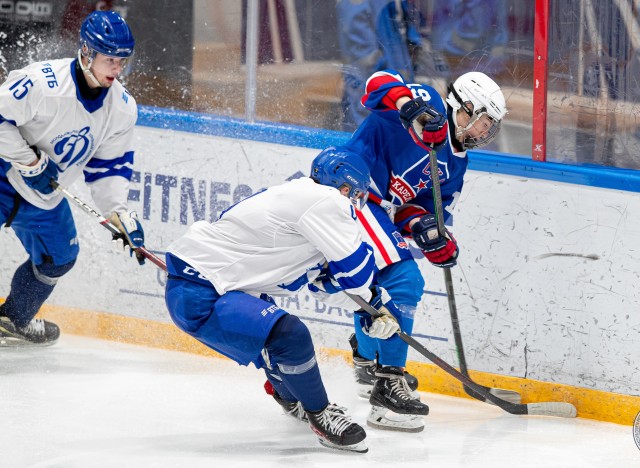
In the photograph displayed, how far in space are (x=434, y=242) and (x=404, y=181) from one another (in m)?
0.24

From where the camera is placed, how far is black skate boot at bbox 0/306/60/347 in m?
4.90

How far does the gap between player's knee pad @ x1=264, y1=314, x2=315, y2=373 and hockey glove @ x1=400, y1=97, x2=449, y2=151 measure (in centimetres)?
74

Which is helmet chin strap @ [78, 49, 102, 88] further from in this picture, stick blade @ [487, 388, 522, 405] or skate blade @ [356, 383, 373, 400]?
stick blade @ [487, 388, 522, 405]

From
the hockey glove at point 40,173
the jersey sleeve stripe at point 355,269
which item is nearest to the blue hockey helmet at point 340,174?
the jersey sleeve stripe at point 355,269

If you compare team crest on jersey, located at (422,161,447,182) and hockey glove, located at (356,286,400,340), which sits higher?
team crest on jersey, located at (422,161,447,182)

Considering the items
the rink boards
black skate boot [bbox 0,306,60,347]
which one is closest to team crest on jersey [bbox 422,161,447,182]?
the rink boards

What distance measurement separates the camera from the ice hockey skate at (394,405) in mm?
4035

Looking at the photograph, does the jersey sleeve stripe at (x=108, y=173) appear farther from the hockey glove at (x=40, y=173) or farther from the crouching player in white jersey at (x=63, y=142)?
the hockey glove at (x=40, y=173)

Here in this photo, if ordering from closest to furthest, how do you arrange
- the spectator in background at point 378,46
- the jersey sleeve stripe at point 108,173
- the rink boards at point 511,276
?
1. the rink boards at point 511,276
2. the jersey sleeve stripe at point 108,173
3. the spectator in background at point 378,46

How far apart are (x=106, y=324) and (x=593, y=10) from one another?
95.3 inches

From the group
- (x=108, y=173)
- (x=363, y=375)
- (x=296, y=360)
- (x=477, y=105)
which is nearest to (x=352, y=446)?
(x=296, y=360)

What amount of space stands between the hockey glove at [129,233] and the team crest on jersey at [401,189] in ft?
3.11

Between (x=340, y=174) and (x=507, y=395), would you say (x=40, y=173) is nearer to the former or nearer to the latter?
(x=340, y=174)

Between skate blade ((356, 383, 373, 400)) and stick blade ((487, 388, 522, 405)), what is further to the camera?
skate blade ((356, 383, 373, 400))
